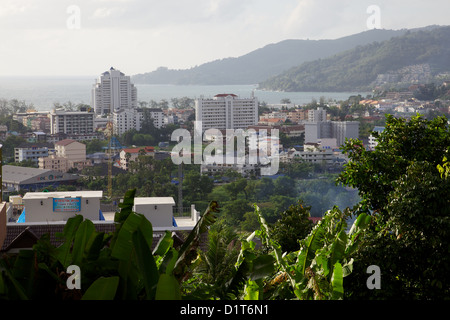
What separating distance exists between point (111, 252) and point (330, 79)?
138 ft

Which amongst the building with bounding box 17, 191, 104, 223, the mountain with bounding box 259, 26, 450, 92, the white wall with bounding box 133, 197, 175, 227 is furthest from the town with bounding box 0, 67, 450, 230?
the white wall with bounding box 133, 197, 175, 227

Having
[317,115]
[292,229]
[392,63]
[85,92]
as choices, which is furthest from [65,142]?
[392,63]

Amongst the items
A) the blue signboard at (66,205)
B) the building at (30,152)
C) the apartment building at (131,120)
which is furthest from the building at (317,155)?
the blue signboard at (66,205)

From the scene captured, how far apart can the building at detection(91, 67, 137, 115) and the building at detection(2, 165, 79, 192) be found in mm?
10208

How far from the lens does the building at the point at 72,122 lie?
1163 inches

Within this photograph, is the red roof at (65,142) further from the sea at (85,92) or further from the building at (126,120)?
the sea at (85,92)

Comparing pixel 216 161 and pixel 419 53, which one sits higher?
pixel 419 53

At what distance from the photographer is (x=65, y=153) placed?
2514 cm

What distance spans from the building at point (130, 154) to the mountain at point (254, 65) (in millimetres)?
23354

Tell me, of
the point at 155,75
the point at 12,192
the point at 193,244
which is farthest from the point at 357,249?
the point at 155,75

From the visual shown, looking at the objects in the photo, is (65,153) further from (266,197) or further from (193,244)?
(193,244)

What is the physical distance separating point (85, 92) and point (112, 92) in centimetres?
661

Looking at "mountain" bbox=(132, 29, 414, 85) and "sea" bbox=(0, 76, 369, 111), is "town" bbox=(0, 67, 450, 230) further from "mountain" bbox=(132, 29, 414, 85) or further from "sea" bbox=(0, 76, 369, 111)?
"mountain" bbox=(132, 29, 414, 85)

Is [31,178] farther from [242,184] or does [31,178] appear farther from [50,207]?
[50,207]
